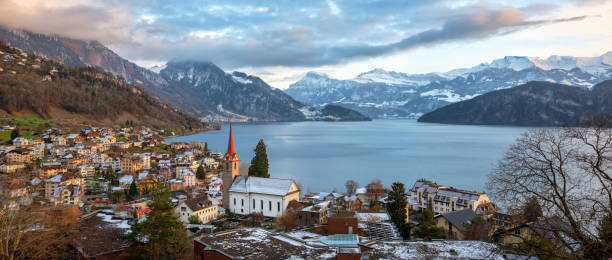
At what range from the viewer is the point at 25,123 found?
100500mm

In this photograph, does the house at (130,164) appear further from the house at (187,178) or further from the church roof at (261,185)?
the church roof at (261,185)

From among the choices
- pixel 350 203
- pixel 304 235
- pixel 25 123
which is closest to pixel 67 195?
pixel 350 203

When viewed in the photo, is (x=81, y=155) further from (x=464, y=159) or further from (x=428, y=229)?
(x=464, y=159)

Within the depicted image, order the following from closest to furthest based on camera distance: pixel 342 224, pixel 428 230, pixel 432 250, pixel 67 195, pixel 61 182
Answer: pixel 432 250 → pixel 342 224 → pixel 428 230 → pixel 67 195 → pixel 61 182

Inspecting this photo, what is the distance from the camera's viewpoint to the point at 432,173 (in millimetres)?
71125

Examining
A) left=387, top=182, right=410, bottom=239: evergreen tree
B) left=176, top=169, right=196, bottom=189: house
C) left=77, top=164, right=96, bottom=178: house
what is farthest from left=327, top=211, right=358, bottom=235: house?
left=77, top=164, right=96, bottom=178: house

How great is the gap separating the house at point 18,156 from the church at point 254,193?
4718 centimetres

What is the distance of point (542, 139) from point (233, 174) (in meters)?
30.4

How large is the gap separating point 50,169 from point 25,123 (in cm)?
5474

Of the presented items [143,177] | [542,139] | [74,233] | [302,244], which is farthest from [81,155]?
[542,139]

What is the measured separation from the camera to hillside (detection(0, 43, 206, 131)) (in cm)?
11625

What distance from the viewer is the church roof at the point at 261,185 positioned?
34500 mm

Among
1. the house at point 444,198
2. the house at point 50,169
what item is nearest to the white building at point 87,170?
the house at point 50,169

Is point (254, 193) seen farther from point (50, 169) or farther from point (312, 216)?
point (50, 169)
